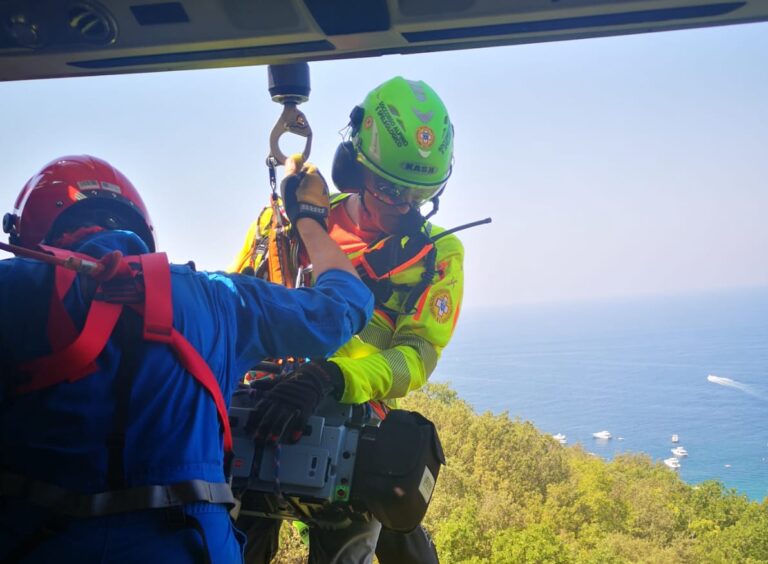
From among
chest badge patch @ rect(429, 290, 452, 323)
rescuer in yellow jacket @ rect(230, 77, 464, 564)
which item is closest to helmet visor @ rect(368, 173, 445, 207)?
rescuer in yellow jacket @ rect(230, 77, 464, 564)

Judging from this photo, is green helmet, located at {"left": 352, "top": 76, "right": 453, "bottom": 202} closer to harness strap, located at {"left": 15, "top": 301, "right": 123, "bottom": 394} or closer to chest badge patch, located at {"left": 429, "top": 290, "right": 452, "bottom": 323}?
chest badge patch, located at {"left": 429, "top": 290, "right": 452, "bottom": 323}

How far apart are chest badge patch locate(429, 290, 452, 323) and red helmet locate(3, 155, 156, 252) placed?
128 cm

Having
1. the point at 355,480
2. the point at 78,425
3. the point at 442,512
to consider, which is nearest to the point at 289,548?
the point at 442,512

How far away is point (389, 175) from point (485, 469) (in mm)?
7610

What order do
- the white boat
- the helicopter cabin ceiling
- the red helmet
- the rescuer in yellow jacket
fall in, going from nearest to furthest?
the helicopter cabin ceiling < the red helmet < the rescuer in yellow jacket < the white boat

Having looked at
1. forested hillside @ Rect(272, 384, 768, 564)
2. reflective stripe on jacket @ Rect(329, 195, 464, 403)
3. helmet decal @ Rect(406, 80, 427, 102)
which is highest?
helmet decal @ Rect(406, 80, 427, 102)

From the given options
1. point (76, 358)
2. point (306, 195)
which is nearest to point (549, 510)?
point (306, 195)

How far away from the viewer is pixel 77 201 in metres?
2.03

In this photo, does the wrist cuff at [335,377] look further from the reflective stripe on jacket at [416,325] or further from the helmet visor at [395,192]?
the helmet visor at [395,192]

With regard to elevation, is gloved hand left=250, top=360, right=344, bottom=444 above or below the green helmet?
below

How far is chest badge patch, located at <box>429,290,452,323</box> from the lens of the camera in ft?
10.1

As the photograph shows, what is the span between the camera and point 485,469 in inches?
394

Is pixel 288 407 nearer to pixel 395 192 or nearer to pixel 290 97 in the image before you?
pixel 395 192

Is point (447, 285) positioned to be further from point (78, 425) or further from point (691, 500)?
point (691, 500)
